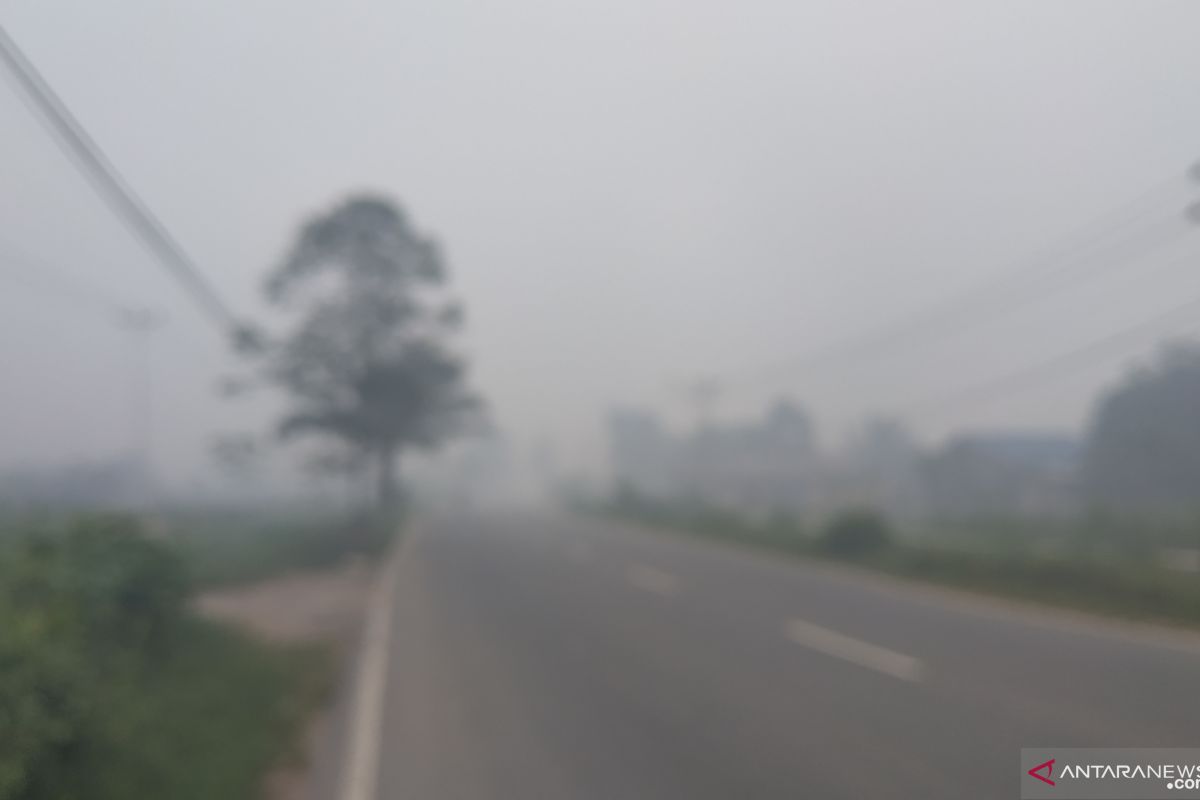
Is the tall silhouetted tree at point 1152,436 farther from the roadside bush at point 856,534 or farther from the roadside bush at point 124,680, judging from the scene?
the roadside bush at point 124,680

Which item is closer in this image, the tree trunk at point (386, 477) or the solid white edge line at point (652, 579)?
the solid white edge line at point (652, 579)

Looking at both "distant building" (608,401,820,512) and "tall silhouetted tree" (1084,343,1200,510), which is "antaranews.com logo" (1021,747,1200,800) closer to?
"tall silhouetted tree" (1084,343,1200,510)

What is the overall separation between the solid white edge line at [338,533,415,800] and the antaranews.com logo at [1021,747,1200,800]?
4.13 m

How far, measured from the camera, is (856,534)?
22.9m

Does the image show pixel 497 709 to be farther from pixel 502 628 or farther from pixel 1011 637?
pixel 1011 637

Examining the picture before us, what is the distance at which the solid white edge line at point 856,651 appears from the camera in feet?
31.5

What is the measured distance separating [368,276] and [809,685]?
2071cm

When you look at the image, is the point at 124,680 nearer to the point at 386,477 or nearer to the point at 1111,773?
the point at 1111,773

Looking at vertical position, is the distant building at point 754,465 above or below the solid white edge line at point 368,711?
above

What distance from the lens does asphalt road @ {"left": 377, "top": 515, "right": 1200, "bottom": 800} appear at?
640 cm

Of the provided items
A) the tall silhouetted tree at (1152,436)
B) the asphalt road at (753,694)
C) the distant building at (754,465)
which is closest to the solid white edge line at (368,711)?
the asphalt road at (753,694)

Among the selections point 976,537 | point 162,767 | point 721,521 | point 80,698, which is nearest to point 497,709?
point 162,767

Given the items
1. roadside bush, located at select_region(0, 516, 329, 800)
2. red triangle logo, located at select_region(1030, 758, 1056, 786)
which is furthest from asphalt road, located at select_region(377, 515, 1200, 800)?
roadside bush, located at select_region(0, 516, 329, 800)

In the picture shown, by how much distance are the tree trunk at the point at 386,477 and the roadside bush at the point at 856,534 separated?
12757mm
